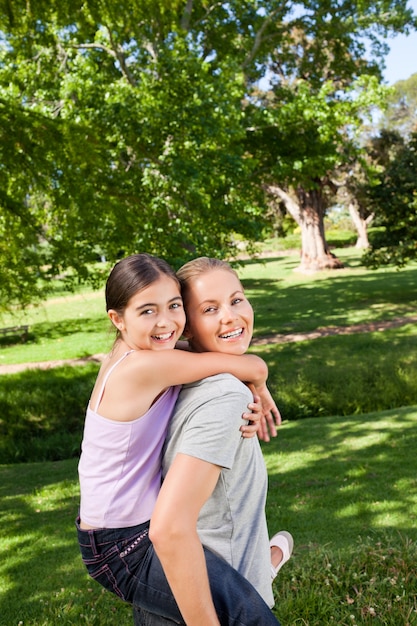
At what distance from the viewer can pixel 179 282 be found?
1892 mm

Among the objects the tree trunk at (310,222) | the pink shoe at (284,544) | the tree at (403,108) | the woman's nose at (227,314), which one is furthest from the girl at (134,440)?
the tree at (403,108)

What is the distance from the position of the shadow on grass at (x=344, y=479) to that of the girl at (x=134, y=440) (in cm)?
311

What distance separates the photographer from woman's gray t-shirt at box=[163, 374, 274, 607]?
5.06 ft

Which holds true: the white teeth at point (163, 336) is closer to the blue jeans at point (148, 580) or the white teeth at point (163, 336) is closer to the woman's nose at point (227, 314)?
the woman's nose at point (227, 314)

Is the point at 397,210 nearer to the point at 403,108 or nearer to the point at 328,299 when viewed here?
the point at 328,299

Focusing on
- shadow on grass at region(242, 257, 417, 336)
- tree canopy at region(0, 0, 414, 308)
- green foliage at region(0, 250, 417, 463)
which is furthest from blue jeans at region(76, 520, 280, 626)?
shadow on grass at region(242, 257, 417, 336)

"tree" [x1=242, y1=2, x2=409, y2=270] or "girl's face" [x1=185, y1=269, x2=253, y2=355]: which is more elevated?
"tree" [x1=242, y1=2, x2=409, y2=270]

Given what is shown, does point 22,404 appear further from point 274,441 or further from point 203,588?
point 203,588

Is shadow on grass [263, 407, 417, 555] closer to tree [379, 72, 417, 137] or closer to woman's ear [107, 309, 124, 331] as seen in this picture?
woman's ear [107, 309, 124, 331]

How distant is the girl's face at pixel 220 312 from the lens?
1830 mm

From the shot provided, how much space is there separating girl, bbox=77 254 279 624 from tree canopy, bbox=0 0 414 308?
716 cm

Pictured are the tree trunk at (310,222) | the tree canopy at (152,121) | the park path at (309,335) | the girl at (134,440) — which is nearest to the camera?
the girl at (134,440)

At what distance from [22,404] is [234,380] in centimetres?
1035

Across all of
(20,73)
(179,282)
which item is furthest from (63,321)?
(179,282)
